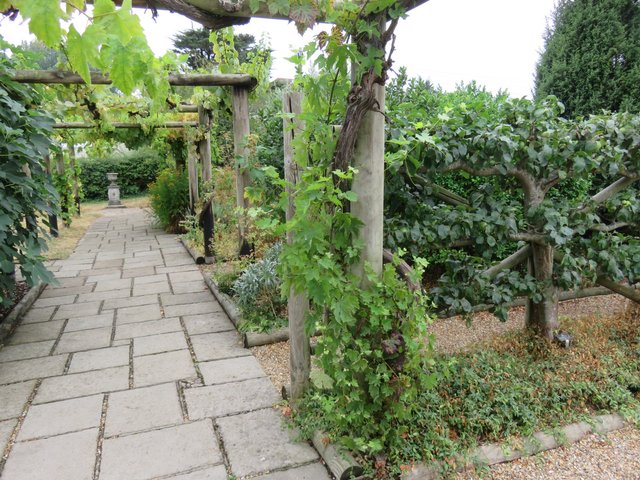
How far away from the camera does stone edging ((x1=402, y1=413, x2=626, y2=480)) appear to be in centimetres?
197

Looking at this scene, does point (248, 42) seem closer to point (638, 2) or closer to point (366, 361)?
point (638, 2)

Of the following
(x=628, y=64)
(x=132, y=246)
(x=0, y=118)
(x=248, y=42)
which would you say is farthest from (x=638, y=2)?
(x=248, y=42)

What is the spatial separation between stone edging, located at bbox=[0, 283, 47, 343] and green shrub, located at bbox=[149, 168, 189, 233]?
4.32 metres

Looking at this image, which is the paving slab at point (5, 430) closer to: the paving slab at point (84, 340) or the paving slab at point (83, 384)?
the paving slab at point (83, 384)

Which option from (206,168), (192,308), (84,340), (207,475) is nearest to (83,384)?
(84,340)

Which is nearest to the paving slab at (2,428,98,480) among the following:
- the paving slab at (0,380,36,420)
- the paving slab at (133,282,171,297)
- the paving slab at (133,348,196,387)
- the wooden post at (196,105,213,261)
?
the paving slab at (0,380,36,420)

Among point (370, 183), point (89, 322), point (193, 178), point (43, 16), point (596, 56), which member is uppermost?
point (596, 56)

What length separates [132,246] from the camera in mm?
7945

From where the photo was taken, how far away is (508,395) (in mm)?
2410

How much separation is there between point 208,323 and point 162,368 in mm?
913

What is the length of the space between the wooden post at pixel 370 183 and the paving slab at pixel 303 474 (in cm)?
89

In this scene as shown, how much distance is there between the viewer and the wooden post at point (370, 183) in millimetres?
1940

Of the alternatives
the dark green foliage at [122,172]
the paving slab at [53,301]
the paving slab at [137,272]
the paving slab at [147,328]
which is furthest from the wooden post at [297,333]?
the dark green foliage at [122,172]

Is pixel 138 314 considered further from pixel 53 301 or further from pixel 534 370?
pixel 534 370
